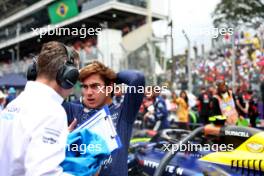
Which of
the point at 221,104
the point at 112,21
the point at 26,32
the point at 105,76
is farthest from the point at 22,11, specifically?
the point at 105,76

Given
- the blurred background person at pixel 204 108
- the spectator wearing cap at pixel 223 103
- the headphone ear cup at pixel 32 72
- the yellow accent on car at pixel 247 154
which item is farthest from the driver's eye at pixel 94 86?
the blurred background person at pixel 204 108

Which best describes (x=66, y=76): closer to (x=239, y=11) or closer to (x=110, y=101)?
(x=110, y=101)

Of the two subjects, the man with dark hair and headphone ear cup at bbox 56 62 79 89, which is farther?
headphone ear cup at bbox 56 62 79 89

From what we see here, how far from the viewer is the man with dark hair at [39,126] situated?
128 centimetres

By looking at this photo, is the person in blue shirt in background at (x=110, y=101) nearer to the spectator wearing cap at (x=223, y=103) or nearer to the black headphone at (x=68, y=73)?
the black headphone at (x=68, y=73)

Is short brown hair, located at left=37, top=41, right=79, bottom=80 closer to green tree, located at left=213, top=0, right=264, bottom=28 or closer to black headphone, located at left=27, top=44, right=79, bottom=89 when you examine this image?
black headphone, located at left=27, top=44, right=79, bottom=89

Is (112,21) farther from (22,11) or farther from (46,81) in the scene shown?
(46,81)

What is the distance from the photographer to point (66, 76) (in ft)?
4.90

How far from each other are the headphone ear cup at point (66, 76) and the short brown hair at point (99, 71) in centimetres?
83

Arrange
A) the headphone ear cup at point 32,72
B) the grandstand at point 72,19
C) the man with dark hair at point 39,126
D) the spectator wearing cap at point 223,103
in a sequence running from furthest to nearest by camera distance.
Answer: the grandstand at point 72,19
the spectator wearing cap at point 223,103
the headphone ear cup at point 32,72
the man with dark hair at point 39,126

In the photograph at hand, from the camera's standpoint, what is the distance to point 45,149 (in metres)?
1.28

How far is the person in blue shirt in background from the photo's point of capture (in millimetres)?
2263

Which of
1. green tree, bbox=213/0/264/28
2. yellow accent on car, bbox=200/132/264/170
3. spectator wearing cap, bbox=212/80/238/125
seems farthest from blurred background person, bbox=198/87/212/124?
green tree, bbox=213/0/264/28

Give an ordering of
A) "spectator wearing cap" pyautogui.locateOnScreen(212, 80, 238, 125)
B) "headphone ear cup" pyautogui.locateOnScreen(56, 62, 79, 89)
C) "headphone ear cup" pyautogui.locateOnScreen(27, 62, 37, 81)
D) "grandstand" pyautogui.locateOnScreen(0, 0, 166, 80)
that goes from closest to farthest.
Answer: "headphone ear cup" pyautogui.locateOnScreen(56, 62, 79, 89) → "headphone ear cup" pyautogui.locateOnScreen(27, 62, 37, 81) → "spectator wearing cap" pyautogui.locateOnScreen(212, 80, 238, 125) → "grandstand" pyautogui.locateOnScreen(0, 0, 166, 80)
